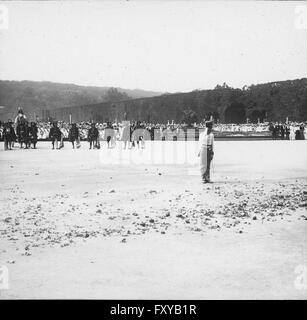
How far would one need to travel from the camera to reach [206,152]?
1198cm

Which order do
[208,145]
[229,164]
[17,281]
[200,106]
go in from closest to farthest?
[17,281], [208,145], [229,164], [200,106]

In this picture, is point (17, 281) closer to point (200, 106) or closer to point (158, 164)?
point (158, 164)

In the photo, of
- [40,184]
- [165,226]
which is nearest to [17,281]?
[165,226]

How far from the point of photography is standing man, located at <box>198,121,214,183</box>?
37.9ft

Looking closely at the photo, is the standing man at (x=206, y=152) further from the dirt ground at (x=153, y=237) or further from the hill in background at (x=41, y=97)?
the hill in background at (x=41, y=97)

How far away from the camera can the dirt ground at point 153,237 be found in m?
4.45

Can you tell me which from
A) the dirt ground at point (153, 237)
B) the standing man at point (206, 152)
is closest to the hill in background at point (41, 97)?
the standing man at point (206, 152)

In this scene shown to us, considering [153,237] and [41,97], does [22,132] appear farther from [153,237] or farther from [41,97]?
[41,97]

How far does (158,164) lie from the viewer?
16328 millimetres

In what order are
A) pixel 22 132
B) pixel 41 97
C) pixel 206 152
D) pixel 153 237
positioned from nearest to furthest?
pixel 153 237 → pixel 206 152 → pixel 22 132 → pixel 41 97

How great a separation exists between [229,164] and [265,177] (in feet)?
12.5

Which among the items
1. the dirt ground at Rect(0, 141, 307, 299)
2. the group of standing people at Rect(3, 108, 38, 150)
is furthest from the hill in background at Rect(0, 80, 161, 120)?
the dirt ground at Rect(0, 141, 307, 299)

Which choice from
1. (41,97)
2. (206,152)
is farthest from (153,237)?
(41,97)

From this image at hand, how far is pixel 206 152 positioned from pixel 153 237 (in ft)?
19.7
